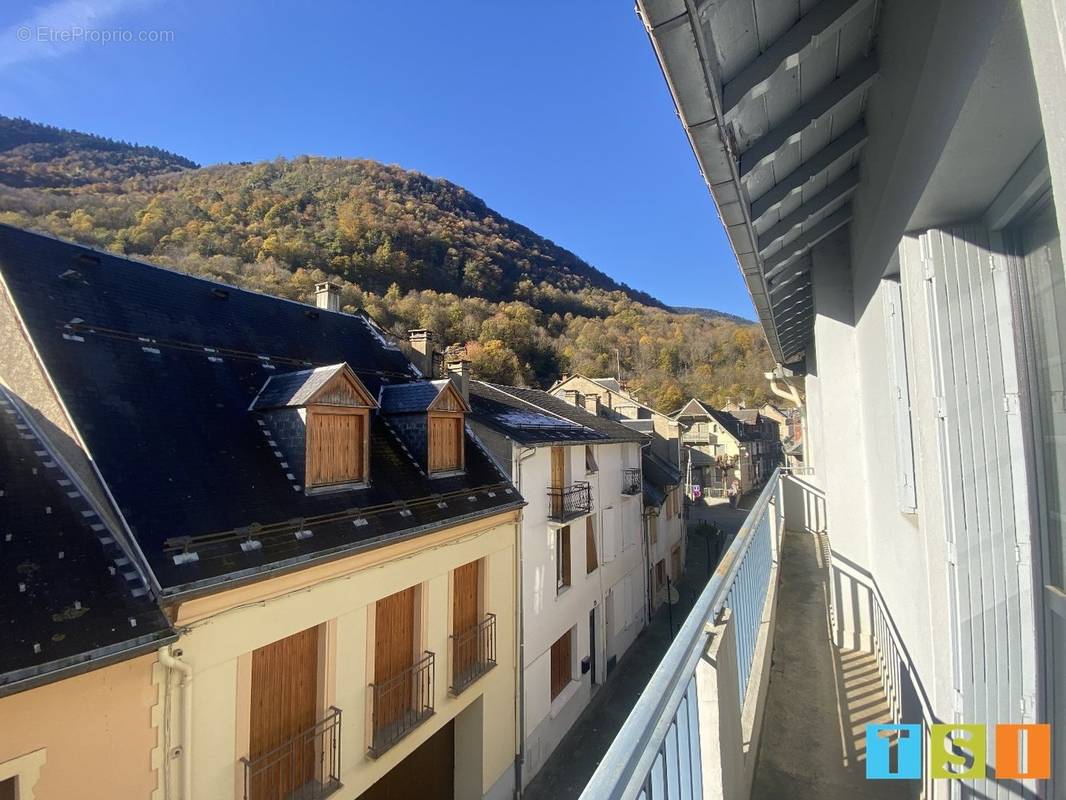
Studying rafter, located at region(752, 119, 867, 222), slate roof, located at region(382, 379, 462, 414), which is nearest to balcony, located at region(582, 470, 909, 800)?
rafter, located at region(752, 119, 867, 222)

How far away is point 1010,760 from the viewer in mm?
1789

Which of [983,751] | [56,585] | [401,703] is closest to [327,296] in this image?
[56,585]

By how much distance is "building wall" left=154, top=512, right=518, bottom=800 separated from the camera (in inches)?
190

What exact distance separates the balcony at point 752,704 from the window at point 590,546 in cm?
815

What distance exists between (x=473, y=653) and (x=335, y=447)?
4.38 m

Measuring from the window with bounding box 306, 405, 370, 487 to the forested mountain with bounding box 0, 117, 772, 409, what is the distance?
32.5 metres

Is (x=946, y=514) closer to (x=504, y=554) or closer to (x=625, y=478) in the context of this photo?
(x=504, y=554)

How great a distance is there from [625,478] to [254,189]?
61.7 metres

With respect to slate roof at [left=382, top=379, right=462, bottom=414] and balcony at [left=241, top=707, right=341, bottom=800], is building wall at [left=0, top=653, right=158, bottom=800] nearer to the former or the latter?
balcony at [left=241, top=707, right=341, bottom=800]

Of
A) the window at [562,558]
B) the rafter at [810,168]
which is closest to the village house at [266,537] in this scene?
the window at [562,558]

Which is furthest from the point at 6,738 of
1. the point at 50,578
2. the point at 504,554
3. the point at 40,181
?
the point at 40,181

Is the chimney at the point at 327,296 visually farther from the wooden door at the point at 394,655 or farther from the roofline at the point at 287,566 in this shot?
the wooden door at the point at 394,655

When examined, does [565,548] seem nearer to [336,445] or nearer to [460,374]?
[460,374]

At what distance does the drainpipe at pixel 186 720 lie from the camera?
454 centimetres
